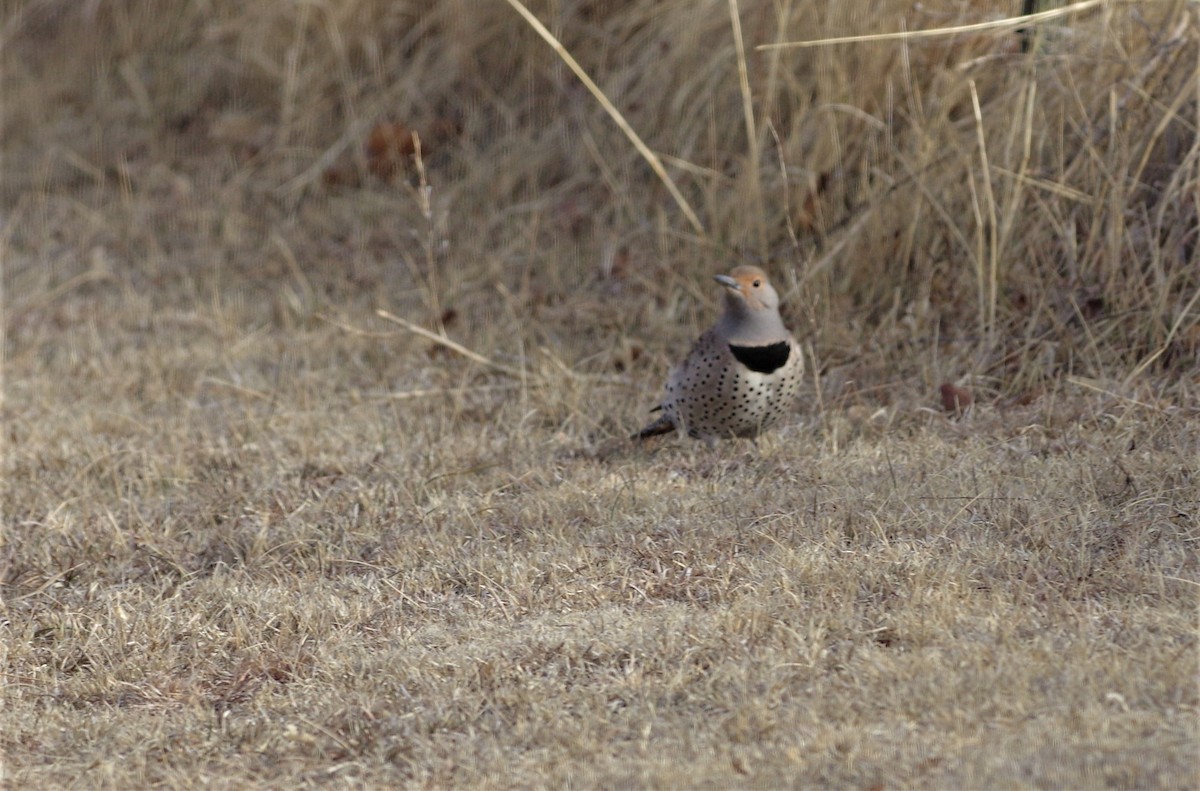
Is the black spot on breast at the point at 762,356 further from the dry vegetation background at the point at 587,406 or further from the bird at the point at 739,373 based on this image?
the dry vegetation background at the point at 587,406

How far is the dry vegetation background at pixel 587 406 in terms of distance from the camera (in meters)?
2.82

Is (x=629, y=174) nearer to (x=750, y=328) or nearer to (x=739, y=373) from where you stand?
(x=750, y=328)

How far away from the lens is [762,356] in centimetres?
437

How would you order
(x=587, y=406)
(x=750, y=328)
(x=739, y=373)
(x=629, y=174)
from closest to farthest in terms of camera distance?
1. (x=739, y=373)
2. (x=750, y=328)
3. (x=587, y=406)
4. (x=629, y=174)

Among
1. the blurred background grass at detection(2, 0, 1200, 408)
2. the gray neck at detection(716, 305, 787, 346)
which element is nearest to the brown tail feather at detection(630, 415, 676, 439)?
the gray neck at detection(716, 305, 787, 346)

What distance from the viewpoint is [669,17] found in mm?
6746

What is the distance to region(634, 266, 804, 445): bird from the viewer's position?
170 inches

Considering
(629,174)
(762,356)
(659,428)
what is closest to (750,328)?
(762,356)

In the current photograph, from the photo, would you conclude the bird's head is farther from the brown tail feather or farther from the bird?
the brown tail feather

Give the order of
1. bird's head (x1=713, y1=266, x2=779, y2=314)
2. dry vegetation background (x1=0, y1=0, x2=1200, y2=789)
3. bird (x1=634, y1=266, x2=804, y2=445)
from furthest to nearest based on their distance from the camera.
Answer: bird's head (x1=713, y1=266, x2=779, y2=314) → bird (x1=634, y1=266, x2=804, y2=445) → dry vegetation background (x1=0, y1=0, x2=1200, y2=789)

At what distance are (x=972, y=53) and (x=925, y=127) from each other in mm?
375

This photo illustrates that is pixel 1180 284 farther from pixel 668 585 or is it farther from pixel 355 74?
pixel 355 74

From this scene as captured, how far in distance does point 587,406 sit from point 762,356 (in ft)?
2.58

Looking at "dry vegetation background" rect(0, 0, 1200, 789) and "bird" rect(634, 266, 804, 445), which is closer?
"dry vegetation background" rect(0, 0, 1200, 789)
